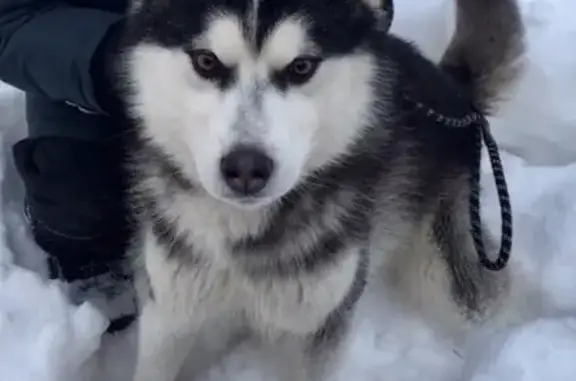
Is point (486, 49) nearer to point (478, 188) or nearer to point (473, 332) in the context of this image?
point (478, 188)

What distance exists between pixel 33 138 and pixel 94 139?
0.12m

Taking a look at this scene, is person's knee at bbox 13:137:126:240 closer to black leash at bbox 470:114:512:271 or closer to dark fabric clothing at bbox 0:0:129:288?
dark fabric clothing at bbox 0:0:129:288

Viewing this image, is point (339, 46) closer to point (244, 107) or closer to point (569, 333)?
A: point (244, 107)

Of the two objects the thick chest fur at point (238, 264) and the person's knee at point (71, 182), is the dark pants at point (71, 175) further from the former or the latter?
the thick chest fur at point (238, 264)

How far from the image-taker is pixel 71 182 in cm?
188

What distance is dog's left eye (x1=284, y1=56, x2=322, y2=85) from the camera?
135cm

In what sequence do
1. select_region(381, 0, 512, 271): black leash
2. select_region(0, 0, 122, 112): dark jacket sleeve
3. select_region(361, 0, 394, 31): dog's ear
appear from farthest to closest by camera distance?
select_region(381, 0, 512, 271): black leash → select_region(0, 0, 122, 112): dark jacket sleeve → select_region(361, 0, 394, 31): dog's ear

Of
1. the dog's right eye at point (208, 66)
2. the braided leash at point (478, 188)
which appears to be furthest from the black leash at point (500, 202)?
the dog's right eye at point (208, 66)

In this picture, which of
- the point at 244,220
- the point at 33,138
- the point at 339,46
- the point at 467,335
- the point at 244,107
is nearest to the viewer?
the point at 244,107

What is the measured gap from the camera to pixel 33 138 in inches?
74.4

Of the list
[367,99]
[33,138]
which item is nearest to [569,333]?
[367,99]

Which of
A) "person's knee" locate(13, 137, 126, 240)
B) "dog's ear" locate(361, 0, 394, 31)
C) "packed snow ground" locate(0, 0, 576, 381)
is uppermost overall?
"dog's ear" locate(361, 0, 394, 31)

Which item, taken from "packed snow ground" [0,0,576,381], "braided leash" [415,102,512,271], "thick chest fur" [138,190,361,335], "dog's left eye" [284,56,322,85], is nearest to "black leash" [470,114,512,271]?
"braided leash" [415,102,512,271]

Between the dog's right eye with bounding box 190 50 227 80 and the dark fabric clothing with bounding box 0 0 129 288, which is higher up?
the dog's right eye with bounding box 190 50 227 80
